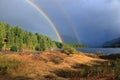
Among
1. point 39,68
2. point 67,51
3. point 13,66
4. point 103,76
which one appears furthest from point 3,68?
point 67,51

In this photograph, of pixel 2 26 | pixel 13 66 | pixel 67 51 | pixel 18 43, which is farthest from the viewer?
pixel 18 43

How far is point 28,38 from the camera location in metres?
116

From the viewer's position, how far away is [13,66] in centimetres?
2181

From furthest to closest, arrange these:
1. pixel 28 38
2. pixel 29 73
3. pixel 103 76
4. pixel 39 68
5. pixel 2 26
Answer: pixel 28 38
pixel 2 26
pixel 39 68
pixel 29 73
pixel 103 76

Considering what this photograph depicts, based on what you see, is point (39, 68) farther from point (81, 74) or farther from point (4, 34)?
point (4, 34)

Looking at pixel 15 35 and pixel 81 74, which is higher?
pixel 15 35

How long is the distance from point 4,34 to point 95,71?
3383 inches

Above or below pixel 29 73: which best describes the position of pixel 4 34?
above

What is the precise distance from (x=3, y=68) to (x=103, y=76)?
807 centimetres

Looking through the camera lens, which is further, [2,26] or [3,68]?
[2,26]

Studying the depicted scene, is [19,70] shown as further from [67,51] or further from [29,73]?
[67,51]

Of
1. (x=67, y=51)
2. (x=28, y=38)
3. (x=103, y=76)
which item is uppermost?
(x=28, y=38)

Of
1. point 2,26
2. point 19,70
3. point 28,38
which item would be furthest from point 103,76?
point 28,38

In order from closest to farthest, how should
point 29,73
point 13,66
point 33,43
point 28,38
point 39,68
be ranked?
point 29,73
point 13,66
point 39,68
point 28,38
point 33,43
